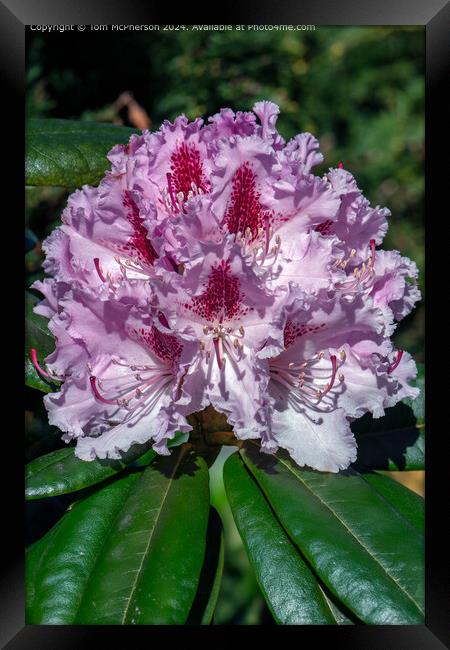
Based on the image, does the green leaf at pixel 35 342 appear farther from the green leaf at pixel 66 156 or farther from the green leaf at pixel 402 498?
the green leaf at pixel 402 498

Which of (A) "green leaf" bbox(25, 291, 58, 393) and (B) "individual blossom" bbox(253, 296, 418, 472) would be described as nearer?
(B) "individual blossom" bbox(253, 296, 418, 472)

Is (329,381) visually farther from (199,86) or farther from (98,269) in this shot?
(199,86)

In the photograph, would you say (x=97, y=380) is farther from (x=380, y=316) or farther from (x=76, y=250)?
(x=380, y=316)

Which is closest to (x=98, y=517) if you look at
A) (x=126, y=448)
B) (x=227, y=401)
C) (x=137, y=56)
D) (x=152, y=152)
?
(x=126, y=448)

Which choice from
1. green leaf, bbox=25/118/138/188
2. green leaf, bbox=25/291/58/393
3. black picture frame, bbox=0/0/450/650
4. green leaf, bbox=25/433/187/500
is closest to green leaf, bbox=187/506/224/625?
black picture frame, bbox=0/0/450/650

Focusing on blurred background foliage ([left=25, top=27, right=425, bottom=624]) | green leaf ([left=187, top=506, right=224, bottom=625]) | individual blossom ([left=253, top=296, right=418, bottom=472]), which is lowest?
green leaf ([left=187, top=506, right=224, bottom=625])

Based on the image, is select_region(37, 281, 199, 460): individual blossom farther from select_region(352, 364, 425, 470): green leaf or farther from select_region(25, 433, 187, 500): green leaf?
select_region(352, 364, 425, 470): green leaf
